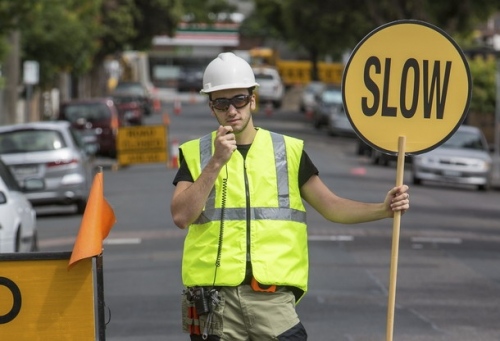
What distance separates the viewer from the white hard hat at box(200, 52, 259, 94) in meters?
6.29

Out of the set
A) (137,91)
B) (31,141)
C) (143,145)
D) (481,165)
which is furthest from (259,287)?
(137,91)

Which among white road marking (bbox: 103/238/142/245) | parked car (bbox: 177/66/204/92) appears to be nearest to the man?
white road marking (bbox: 103/238/142/245)

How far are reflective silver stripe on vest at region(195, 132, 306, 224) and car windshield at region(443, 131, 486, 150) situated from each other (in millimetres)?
27390

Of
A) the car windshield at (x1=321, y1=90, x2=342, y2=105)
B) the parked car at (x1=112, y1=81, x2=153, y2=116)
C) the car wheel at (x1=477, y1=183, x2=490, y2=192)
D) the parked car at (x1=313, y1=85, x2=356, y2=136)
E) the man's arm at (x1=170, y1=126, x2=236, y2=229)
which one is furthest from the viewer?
the parked car at (x1=112, y1=81, x2=153, y2=116)

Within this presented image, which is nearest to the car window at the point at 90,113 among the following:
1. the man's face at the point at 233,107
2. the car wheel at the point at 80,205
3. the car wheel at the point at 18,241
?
the car wheel at the point at 80,205

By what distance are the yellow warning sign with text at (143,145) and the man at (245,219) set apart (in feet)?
100

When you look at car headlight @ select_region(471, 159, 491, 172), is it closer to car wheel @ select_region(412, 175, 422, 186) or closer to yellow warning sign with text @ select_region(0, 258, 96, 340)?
car wheel @ select_region(412, 175, 422, 186)

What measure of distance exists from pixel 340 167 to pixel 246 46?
102634 mm

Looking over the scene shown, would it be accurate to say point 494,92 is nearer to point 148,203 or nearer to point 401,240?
point 148,203

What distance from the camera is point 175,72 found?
448 ft

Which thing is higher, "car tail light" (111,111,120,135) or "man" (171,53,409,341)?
"man" (171,53,409,341)

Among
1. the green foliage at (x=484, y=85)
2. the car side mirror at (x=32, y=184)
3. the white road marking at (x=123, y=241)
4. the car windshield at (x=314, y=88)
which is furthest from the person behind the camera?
the car windshield at (x=314, y=88)

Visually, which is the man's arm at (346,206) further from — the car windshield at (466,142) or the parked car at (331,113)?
the parked car at (331,113)

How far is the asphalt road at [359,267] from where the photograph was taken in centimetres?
1253
